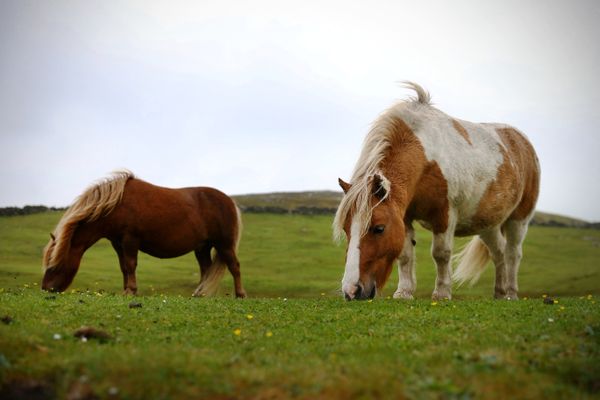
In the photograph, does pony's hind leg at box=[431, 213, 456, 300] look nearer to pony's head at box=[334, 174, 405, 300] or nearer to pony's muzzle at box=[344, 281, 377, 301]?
pony's head at box=[334, 174, 405, 300]

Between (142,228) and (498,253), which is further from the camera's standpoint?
(142,228)

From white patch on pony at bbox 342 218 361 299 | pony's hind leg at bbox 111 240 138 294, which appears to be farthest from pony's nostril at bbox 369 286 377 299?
pony's hind leg at bbox 111 240 138 294

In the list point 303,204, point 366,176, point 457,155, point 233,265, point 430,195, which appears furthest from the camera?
point 303,204

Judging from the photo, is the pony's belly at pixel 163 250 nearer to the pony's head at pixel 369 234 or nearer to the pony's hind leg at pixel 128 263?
the pony's hind leg at pixel 128 263

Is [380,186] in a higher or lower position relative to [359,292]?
higher

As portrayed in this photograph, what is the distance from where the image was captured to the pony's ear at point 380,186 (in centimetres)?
1102

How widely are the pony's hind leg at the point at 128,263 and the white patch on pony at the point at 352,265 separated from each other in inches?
293

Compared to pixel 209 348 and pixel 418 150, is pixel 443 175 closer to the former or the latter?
pixel 418 150

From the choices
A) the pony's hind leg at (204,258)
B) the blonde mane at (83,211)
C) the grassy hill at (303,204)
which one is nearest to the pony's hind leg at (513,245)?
the pony's hind leg at (204,258)

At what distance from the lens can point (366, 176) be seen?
11.3m

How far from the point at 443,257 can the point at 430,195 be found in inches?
57.2

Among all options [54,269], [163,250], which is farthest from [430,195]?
[54,269]

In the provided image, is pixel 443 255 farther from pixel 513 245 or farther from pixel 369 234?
pixel 513 245

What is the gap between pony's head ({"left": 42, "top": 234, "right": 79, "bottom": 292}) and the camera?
15250 mm
